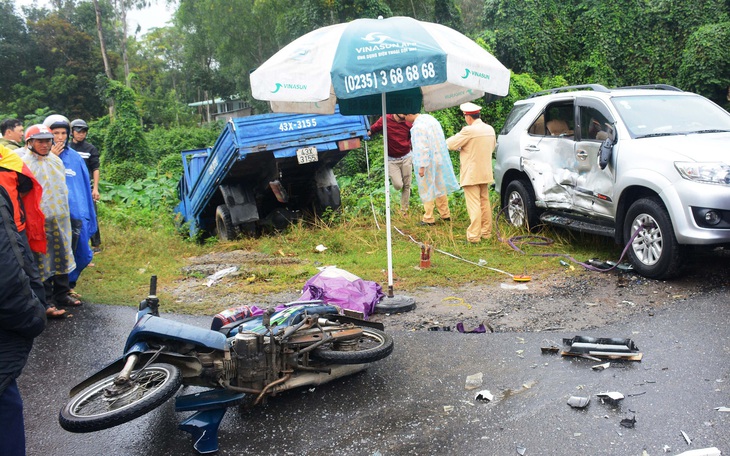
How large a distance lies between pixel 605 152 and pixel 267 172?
527 cm

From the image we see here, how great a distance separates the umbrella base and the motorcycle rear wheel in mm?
1374

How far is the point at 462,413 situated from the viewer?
3.83 meters

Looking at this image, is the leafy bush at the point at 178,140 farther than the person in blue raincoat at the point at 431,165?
Yes

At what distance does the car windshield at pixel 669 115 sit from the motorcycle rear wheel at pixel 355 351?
4111mm

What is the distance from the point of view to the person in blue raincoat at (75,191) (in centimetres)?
671

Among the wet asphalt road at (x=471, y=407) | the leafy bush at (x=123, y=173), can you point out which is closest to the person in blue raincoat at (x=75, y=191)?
the wet asphalt road at (x=471, y=407)

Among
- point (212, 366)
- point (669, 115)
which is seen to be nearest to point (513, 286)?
point (669, 115)

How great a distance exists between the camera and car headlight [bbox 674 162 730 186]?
575 cm

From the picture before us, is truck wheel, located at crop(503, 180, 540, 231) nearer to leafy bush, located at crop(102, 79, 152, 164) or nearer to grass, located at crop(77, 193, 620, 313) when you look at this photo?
grass, located at crop(77, 193, 620, 313)

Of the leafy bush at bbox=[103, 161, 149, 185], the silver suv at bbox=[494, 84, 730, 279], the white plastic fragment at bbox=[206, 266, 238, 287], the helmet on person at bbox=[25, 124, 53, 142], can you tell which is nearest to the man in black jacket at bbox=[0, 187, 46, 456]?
the helmet on person at bbox=[25, 124, 53, 142]

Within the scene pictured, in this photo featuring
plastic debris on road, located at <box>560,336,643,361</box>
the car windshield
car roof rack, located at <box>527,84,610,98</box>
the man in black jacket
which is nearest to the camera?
the man in black jacket

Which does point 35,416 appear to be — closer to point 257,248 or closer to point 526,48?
point 257,248

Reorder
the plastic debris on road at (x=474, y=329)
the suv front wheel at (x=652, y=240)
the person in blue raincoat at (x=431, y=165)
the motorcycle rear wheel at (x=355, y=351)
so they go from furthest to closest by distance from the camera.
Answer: the person in blue raincoat at (x=431, y=165)
the suv front wheel at (x=652, y=240)
the plastic debris on road at (x=474, y=329)
the motorcycle rear wheel at (x=355, y=351)

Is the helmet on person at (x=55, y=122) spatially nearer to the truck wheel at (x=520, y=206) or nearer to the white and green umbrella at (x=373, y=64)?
the white and green umbrella at (x=373, y=64)
